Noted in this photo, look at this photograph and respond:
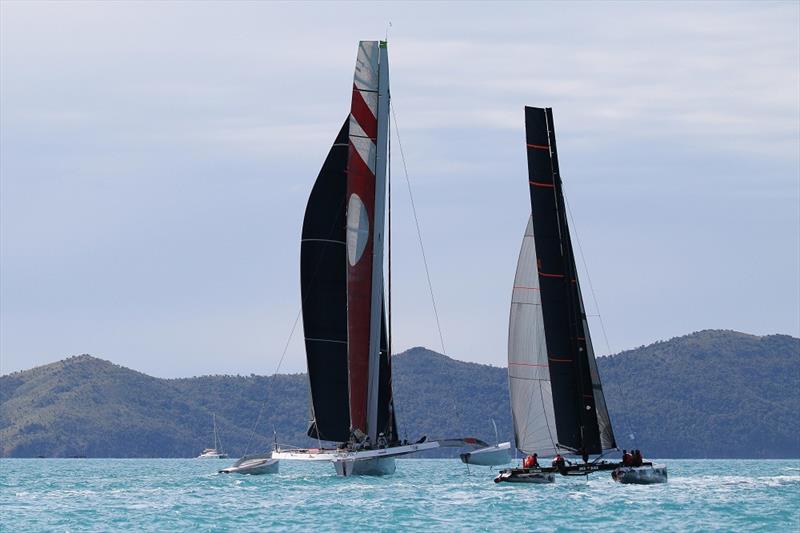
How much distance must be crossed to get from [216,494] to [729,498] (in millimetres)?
19162

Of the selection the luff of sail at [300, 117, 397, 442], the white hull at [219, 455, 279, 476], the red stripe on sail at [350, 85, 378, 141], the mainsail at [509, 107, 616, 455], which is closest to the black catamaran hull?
the mainsail at [509, 107, 616, 455]

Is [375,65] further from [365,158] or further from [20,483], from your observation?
[20,483]

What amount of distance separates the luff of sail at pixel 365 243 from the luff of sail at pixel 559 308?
373 inches

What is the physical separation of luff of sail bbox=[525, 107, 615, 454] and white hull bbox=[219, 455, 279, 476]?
1648 cm

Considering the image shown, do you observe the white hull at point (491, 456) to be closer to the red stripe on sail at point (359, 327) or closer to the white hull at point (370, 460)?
the red stripe on sail at point (359, 327)

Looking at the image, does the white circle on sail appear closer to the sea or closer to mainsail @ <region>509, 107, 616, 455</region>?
mainsail @ <region>509, 107, 616, 455</region>

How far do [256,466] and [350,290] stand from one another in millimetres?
10591

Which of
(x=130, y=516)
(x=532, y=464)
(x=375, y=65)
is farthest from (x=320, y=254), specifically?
(x=130, y=516)

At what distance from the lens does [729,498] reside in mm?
62094

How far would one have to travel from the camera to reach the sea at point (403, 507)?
165 ft

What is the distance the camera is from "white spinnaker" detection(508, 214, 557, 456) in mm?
64312

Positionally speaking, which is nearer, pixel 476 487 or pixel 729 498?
pixel 729 498

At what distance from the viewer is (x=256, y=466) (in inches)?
2972

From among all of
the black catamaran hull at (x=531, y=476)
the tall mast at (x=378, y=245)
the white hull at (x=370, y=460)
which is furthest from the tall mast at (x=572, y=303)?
the tall mast at (x=378, y=245)
